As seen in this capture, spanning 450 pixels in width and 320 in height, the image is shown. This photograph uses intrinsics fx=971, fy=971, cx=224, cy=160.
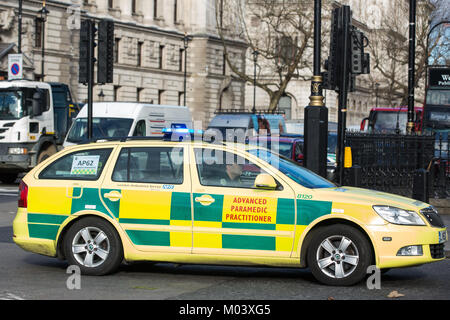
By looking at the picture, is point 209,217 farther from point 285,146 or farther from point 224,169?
point 285,146

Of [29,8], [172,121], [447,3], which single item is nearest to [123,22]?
[29,8]

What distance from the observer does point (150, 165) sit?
33.5 ft

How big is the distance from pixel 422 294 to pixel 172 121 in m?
23.4

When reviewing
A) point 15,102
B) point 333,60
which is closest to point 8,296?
point 333,60

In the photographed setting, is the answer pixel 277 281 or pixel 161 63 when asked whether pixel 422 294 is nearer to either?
pixel 277 281

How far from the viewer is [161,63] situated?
84125mm

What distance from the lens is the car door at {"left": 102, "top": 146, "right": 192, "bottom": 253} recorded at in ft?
32.3

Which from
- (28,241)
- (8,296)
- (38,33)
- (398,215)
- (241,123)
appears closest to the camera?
(8,296)

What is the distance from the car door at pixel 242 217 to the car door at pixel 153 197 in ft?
0.45

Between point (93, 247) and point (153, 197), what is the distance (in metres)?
0.82

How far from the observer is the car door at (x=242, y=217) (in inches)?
379

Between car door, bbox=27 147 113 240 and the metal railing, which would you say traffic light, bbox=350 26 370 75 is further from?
car door, bbox=27 147 113 240

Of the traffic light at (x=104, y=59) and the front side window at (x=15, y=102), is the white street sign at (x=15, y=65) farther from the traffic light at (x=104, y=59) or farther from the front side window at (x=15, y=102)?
the traffic light at (x=104, y=59)

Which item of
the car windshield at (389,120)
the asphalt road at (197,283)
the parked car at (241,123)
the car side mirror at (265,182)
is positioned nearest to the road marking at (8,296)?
the asphalt road at (197,283)
